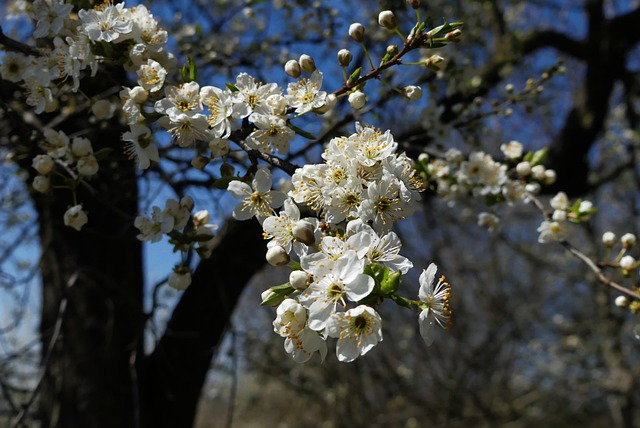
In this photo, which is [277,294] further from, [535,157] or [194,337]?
[194,337]

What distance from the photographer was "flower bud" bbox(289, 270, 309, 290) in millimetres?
912

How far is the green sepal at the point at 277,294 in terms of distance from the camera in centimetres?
98

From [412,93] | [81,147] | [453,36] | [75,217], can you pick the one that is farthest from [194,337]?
[453,36]

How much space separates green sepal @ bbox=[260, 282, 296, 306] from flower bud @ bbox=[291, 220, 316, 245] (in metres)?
0.09

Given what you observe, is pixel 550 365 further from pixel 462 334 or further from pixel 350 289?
pixel 350 289

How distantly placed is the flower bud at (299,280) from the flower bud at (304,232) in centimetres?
7

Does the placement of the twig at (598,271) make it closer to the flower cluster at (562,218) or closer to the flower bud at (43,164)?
the flower cluster at (562,218)

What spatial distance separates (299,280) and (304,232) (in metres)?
0.09

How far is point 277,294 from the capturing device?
98 centimetres

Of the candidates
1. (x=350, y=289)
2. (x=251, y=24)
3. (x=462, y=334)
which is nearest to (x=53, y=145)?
(x=350, y=289)

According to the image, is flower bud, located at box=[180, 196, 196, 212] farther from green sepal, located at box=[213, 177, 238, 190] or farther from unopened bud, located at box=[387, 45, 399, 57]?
unopened bud, located at box=[387, 45, 399, 57]

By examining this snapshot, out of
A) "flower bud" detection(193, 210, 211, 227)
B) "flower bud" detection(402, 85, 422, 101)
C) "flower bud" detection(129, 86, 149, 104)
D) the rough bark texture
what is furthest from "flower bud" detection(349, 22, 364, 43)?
the rough bark texture

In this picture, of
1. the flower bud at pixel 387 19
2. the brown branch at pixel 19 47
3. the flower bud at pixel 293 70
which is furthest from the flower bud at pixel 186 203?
the flower bud at pixel 387 19

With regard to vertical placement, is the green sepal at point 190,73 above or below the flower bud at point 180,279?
above
